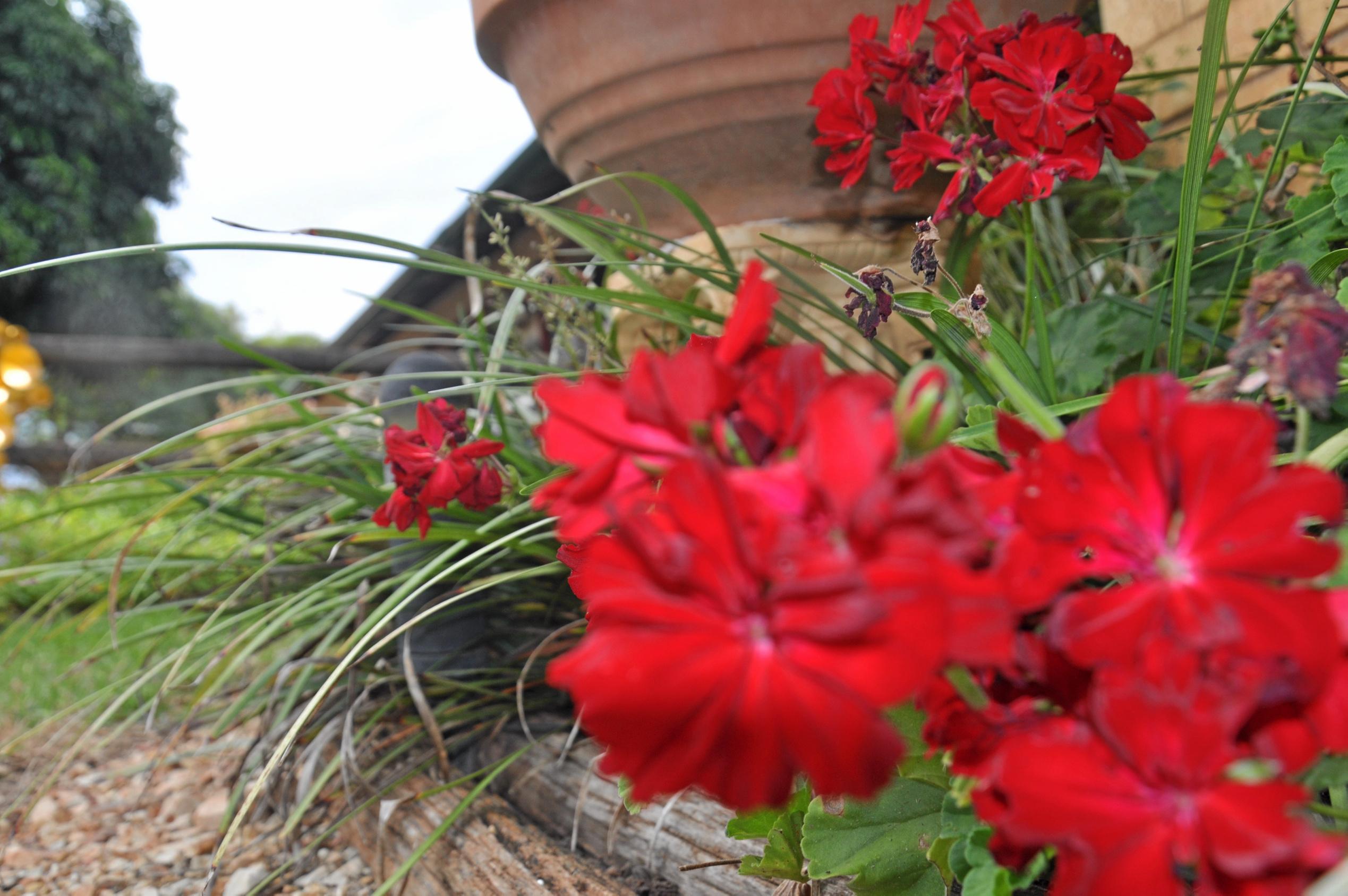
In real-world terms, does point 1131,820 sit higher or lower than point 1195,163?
lower

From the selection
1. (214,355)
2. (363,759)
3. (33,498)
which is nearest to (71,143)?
(214,355)

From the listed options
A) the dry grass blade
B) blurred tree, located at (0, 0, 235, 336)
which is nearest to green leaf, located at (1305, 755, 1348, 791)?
the dry grass blade

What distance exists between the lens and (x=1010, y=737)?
25 centimetres

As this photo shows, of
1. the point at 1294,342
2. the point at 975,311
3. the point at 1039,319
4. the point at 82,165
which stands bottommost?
the point at 1294,342

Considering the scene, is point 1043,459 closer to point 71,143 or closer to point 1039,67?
point 1039,67

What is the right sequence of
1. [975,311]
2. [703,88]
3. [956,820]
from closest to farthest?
[956,820]
[975,311]
[703,88]

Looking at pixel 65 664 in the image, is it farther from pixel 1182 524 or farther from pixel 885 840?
pixel 1182 524

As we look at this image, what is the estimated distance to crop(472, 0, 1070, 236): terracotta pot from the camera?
1056 millimetres

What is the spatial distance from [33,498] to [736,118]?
5.03 metres

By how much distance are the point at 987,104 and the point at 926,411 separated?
0.58 metres

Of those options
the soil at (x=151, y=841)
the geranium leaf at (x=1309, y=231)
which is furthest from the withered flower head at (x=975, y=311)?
the soil at (x=151, y=841)

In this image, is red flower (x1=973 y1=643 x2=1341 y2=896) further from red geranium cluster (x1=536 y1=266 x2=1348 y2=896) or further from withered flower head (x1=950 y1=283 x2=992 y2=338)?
withered flower head (x1=950 y1=283 x2=992 y2=338)

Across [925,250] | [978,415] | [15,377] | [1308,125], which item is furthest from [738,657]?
[15,377]

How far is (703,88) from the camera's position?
1097mm
